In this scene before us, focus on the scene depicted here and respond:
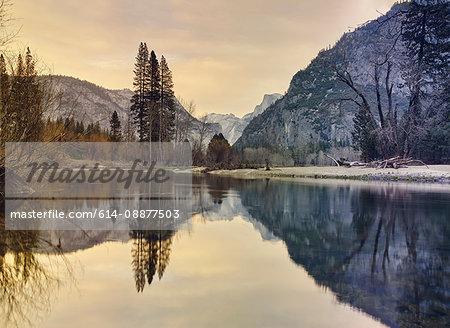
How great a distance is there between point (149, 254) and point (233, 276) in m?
1.69

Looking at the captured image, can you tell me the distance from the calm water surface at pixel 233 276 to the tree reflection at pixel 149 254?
0.05 feet

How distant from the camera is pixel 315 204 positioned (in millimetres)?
12953

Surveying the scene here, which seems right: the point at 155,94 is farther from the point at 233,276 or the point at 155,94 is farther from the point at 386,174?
the point at 233,276

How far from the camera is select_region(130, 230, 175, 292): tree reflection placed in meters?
4.98

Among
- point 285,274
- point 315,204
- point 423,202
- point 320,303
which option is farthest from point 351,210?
point 320,303

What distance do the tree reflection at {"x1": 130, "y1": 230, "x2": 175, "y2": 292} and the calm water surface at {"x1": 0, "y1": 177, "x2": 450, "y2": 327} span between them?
2 cm

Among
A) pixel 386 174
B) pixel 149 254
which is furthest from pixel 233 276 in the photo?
pixel 386 174

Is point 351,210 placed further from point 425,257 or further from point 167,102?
point 167,102

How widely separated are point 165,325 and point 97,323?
2.11 ft

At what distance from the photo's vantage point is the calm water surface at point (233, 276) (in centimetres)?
366

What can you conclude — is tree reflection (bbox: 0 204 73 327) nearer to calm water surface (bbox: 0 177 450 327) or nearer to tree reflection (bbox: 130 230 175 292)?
calm water surface (bbox: 0 177 450 327)

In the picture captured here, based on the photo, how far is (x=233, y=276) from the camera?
504 cm

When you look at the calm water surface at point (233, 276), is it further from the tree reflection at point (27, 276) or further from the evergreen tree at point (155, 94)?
Answer: the evergreen tree at point (155, 94)

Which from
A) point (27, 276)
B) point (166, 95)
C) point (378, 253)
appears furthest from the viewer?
point (166, 95)
